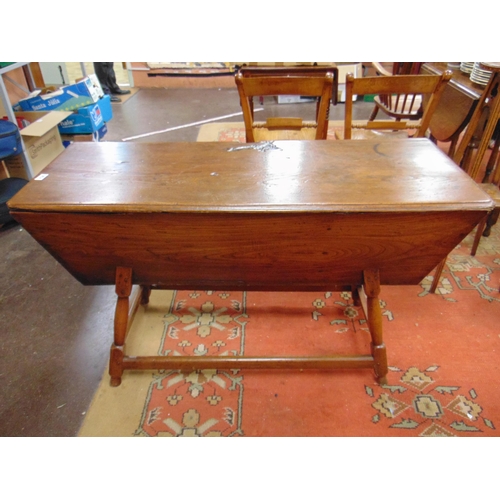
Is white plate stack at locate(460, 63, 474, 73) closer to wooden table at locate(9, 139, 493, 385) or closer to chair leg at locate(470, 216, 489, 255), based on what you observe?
chair leg at locate(470, 216, 489, 255)

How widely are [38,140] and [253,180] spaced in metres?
2.18

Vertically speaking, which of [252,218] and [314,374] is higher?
[252,218]

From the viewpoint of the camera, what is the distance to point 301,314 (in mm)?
1695

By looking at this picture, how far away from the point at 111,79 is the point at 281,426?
5.03 metres

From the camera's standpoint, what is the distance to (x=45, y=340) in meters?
1.61

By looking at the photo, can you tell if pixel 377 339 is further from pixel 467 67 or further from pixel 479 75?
pixel 467 67

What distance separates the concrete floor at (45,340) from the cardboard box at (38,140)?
0.46m

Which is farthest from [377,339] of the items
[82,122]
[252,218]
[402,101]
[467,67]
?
[82,122]

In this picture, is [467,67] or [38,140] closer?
[467,67]

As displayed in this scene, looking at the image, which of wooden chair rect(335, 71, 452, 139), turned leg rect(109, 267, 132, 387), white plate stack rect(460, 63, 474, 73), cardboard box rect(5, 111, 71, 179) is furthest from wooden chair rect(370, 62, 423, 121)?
cardboard box rect(5, 111, 71, 179)

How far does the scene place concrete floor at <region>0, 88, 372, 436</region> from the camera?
134cm

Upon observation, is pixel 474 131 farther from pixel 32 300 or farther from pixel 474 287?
pixel 32 300

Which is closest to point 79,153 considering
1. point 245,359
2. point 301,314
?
point 245,359

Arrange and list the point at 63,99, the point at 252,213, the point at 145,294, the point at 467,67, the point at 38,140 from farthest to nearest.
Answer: the point at 63,99 < the point at 38,140 < the point at 467,67 < the point at 145,294 < the point at 252,213
